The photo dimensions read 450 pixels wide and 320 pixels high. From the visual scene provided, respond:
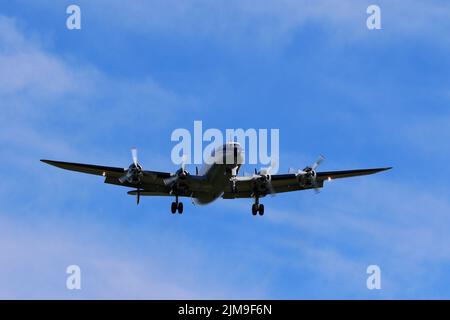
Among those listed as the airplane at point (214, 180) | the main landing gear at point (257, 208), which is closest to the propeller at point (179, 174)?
the airplane at point (214, 180)

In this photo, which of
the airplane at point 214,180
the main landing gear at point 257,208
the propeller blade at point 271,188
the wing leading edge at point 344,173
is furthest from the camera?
the wing leading edge at point 344,173

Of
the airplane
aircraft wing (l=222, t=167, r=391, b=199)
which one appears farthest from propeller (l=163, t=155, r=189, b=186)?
aircraft wing (l=222, t=167, r=391, b=199)

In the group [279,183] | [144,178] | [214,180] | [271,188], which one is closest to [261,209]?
[271,188]

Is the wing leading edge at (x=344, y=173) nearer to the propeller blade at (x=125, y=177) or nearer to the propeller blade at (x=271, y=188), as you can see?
the propeller blade at (x=271, y=188)

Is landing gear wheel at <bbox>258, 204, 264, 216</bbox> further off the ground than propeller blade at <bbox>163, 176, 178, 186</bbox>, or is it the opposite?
propeller blade at <bbox>163, 176, 178, 186</bbox>

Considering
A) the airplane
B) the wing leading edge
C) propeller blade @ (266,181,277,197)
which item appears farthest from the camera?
the wing leading edge

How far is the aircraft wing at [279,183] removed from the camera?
61.3m

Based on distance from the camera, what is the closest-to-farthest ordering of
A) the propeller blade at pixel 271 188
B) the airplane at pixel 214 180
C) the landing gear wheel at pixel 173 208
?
the airplane at pixel 214 180 < the propeller blade at pixel 271 188 < the landing gear wheel at pixel 173 208

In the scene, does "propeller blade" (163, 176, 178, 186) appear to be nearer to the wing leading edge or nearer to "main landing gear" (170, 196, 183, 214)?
"main landing gear" (170, 196, 183, 214)

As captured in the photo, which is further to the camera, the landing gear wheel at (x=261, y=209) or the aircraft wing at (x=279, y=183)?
the landing gear wheel at (x=261, y=209)

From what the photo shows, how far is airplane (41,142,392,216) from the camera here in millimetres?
57406
